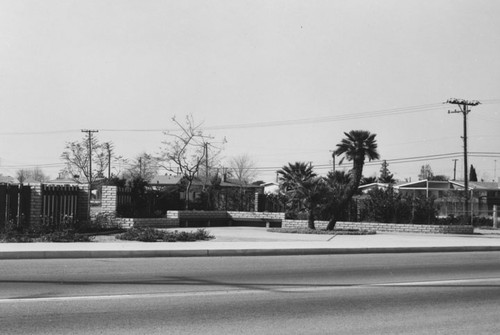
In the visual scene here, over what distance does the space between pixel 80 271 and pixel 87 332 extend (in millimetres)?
5069

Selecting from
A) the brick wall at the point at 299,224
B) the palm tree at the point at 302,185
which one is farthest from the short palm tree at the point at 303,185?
the brick wall at the point at 299,224

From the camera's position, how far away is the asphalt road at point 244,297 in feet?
24.1

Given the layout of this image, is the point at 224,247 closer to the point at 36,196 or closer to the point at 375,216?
the point at 36,196

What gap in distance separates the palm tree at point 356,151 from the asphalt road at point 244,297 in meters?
10.8

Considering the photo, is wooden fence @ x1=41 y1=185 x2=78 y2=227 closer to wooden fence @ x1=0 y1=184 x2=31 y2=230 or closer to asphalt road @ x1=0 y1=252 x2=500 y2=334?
wooden fence @ x1=0 y1=184 x2=31 y2=230

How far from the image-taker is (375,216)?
2717 centimetres

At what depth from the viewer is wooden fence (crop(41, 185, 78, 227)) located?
66.8 feet

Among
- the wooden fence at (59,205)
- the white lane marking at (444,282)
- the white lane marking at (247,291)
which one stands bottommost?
the white lane marking at (444,282)

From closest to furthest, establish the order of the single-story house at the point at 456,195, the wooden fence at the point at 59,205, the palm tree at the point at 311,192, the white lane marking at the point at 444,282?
the white lane marking at the point at 444,282 < the wooden fence at the point at 59,205 < the palm tree at the point at 311,192 < the single-story house at the point at 456,195

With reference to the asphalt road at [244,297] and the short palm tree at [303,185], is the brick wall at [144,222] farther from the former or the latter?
the asphalt road at [244,297]

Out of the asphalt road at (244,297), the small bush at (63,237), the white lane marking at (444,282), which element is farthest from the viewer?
the small bush at (63,237)

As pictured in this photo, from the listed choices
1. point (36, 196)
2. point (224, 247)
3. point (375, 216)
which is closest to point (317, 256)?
point (224, 247)

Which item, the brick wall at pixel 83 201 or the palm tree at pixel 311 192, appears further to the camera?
the palm tree at pixel 311 192

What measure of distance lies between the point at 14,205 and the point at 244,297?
13.1 metres
